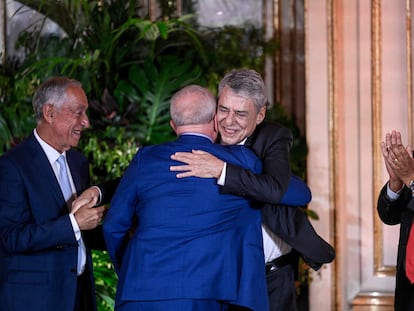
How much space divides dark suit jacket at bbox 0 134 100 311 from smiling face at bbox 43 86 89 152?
88 millimetres

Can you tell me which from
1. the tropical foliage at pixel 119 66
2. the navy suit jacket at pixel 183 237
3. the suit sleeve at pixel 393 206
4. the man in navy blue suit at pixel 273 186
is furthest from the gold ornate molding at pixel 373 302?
the navy suit jacket at pixel 183 237

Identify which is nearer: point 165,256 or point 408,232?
point 165,256

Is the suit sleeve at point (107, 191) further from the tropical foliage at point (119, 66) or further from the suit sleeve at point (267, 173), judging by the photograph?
the tropical foliage at point (119, 66)

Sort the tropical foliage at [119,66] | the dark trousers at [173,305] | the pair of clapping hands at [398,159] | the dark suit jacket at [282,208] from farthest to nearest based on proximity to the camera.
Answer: the tropical foliage at [119,66] < the pair of clapping hands at [398,159] < the dark suit jacket at [282,208] < the dark trousers at [173,305]

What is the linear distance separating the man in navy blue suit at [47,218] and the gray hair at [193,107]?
627mm

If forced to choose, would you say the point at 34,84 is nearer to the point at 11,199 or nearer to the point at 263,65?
the point at 263,65

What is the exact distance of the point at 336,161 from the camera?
6.35 m

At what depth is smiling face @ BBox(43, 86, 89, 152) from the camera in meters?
4.16

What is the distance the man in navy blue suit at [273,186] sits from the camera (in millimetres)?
3789

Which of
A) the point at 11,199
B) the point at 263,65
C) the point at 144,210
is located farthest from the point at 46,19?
the point at 144,210

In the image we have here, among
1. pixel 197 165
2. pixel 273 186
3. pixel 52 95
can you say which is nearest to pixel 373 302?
pixel 273 186

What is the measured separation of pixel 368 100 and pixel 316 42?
1.66 feet

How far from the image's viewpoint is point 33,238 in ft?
12.8

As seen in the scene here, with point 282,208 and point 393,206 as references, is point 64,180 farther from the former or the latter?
point 393,206
